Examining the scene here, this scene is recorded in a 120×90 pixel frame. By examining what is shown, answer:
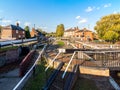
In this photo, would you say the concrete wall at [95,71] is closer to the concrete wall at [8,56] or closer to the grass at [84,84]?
the grass at [84,84]

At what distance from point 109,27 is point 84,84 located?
115 ft

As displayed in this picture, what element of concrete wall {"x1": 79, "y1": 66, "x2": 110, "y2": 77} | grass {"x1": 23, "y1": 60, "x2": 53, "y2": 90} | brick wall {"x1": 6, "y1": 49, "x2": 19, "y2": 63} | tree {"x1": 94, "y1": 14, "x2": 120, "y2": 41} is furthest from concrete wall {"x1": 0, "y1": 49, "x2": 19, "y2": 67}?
tree {"x1": 94, "y1": 14, "x2": 120, "y2": 41}

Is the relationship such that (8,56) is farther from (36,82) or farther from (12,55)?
(36,82)

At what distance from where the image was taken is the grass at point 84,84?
906 cm

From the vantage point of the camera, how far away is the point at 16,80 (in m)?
11.6

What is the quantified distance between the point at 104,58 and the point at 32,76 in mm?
7630

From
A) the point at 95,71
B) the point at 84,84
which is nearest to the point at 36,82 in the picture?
the point at 84,84

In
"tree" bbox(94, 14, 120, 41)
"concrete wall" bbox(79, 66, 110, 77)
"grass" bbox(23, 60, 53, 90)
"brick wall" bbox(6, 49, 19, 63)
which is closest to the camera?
"grass" bbox(23, 60, 53, 90)

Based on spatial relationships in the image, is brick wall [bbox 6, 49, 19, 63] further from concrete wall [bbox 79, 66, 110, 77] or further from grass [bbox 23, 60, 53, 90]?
concrete wall [bbox 79, 66, 110, 77]

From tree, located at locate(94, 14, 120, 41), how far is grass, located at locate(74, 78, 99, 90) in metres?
28.9

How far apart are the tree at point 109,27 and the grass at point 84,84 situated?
28.9 metres

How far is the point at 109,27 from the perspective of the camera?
136 ft

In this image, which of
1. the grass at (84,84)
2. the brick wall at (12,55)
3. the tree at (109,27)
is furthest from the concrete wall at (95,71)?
the tree at (109,27)

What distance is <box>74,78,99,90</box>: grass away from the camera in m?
9.06
